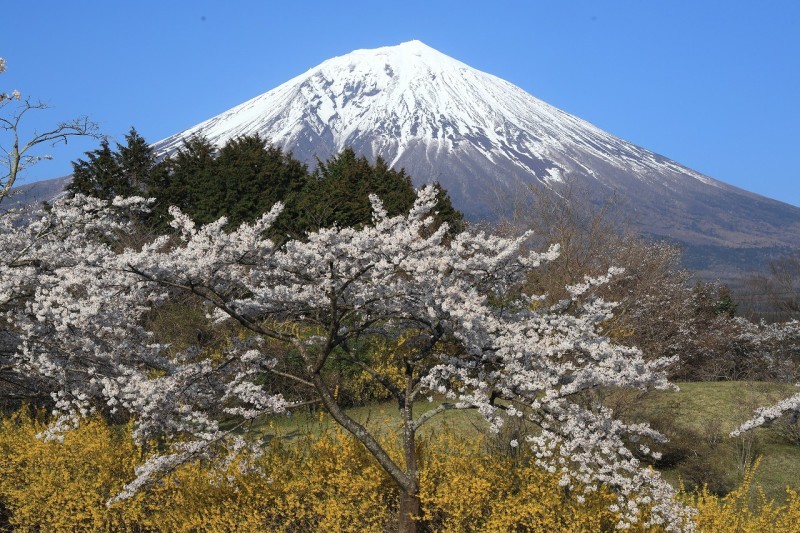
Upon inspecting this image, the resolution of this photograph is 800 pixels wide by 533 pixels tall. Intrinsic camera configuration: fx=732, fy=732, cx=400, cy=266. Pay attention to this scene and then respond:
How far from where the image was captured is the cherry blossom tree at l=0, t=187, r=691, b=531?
6312 mm

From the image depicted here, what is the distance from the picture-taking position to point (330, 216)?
99.7 ft

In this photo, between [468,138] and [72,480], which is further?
[468,138]

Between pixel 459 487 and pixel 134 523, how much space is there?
422 cm

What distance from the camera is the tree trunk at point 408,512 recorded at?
7426 mm

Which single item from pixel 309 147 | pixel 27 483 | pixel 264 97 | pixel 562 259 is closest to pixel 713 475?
pixel 27 483

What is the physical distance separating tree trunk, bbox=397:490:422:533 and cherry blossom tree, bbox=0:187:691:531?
16mm

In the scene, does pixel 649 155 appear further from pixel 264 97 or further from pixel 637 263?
pixel 637 263

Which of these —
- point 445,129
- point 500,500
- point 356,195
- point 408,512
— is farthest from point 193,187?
point 445,129

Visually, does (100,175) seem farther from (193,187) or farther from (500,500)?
(500,500)

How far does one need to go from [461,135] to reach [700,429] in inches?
6514

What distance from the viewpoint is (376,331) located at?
797 cm

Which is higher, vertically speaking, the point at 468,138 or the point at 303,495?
the point at 468,138

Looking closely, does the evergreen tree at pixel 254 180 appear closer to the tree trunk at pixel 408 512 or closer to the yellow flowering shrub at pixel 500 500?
the yellow flowering shrub at pixel 500 500

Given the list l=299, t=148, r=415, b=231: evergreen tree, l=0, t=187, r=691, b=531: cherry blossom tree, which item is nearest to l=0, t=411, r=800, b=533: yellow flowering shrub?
l=0, t=187, r=691, b=531: cherry blossom tree
